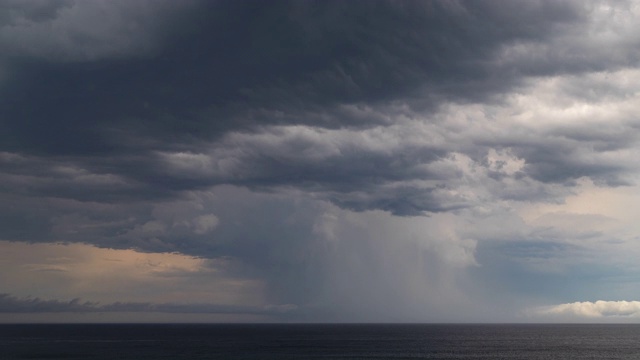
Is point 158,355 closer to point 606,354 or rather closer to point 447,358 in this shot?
point 447,358

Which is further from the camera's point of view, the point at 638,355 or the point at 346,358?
the point at 638,355

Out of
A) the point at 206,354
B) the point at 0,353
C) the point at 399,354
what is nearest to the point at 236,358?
the point at 206,354

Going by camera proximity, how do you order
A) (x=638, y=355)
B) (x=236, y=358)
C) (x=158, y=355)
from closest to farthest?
(x=236, y=358) → (x=158, y=355) → (x=638, y=355)

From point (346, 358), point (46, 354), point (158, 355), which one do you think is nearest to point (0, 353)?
point (46, 354)

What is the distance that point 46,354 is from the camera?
173 m

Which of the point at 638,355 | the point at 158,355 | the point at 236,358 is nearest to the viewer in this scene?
the point at 236,358

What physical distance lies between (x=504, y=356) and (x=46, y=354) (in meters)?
126

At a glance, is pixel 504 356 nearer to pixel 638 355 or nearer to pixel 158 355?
pixel 638 355

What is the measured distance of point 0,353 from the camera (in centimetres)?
17638

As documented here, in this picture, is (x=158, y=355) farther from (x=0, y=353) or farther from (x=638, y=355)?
(x=638, y=355)

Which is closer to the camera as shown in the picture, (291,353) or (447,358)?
(447,358)

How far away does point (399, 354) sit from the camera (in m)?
176

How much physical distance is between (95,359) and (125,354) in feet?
55.4

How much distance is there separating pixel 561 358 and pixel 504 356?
1468 centimetres
